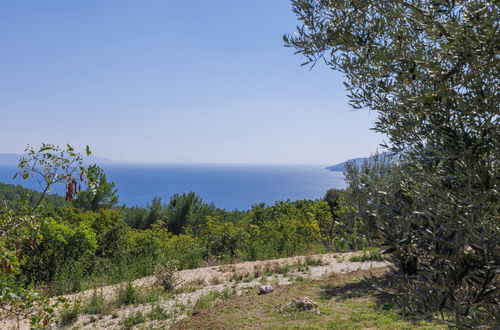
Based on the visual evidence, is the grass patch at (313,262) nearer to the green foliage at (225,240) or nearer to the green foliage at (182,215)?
the green foliage at (225,240)

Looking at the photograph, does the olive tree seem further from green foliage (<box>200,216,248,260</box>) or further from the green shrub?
green foliage (<box>200,216,248,260</box>)

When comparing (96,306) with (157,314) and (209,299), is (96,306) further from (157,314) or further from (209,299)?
(209,299)

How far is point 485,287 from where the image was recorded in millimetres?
1749

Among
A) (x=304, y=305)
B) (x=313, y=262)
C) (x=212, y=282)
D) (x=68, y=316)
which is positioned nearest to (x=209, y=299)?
(x=212, y=282)

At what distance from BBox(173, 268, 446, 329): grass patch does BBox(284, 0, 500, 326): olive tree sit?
358 centimetres

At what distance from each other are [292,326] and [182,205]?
2034 cm

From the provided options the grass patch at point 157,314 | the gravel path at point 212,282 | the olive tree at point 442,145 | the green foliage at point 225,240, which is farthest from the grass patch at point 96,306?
the olive tree at point 442,145

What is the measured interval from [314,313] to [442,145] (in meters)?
4.94

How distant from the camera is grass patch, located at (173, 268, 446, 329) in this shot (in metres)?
5.47

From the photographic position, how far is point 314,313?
604cm

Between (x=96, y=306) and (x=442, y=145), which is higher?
(x=442, y=145)

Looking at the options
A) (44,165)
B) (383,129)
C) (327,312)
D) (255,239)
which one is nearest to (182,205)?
(255,239)

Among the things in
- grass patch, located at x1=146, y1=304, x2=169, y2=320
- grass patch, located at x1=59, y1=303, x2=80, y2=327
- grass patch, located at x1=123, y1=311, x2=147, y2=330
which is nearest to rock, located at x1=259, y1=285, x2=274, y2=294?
grass patch, located at x1=146, y1=304, x2=169, y2=320

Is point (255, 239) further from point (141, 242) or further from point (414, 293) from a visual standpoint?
point (414, 293)
